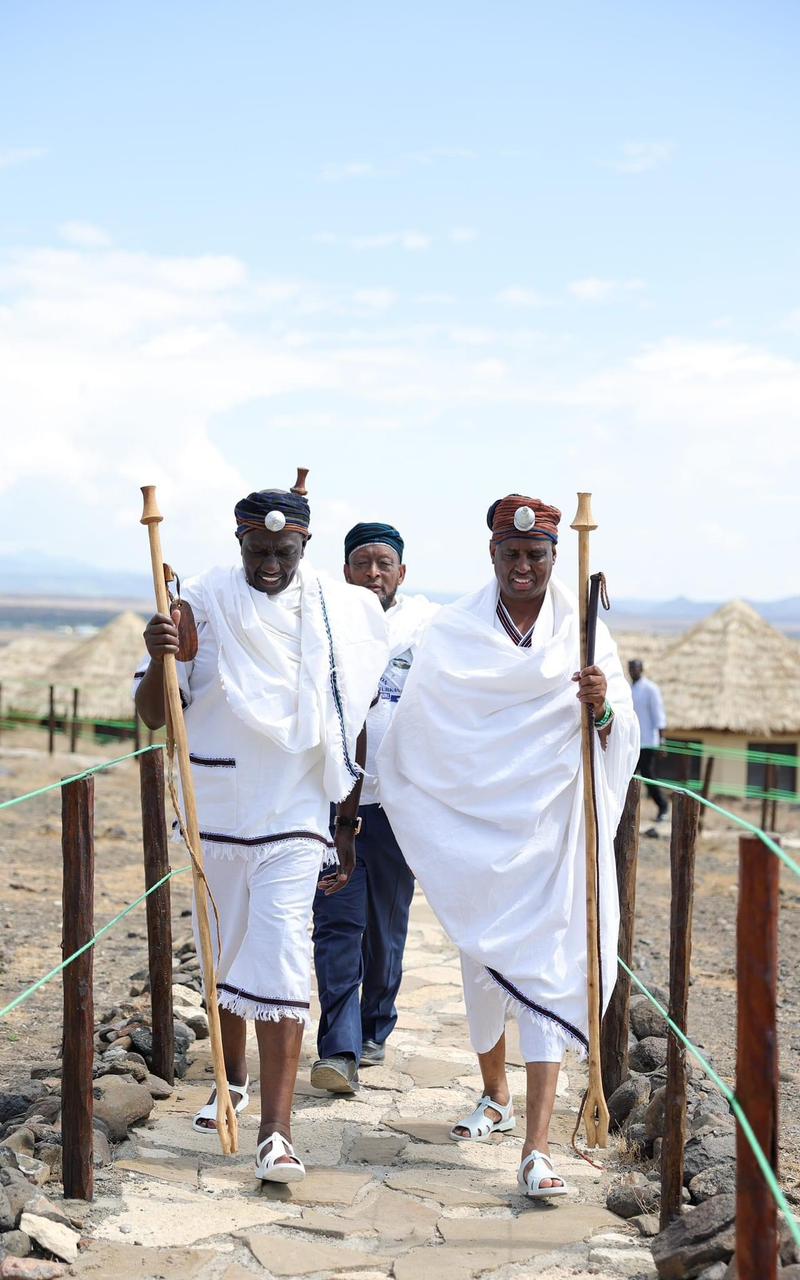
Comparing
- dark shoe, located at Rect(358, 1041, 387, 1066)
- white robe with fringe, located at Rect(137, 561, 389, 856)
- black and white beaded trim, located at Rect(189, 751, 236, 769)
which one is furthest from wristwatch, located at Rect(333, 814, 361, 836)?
dark shoe, located at Rect(358, 1041, 387, 1066)

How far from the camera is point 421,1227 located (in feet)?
13.2

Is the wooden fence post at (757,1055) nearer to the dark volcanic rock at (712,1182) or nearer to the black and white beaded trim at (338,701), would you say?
the dark volcanic rock at (712,1182)

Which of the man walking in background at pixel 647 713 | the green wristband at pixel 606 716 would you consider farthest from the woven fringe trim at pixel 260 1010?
the man walking in background at pixel 647 713

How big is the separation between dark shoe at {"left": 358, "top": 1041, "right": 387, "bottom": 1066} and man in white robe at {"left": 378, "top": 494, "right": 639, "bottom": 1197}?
89cm

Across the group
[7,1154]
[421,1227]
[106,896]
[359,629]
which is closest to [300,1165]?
[421,1227]

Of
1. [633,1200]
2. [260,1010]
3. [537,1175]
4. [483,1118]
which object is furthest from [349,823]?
[633,1200]

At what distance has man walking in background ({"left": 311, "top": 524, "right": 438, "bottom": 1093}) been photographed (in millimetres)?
5246

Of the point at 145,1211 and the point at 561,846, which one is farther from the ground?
the point at 561,846

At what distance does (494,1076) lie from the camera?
486cm

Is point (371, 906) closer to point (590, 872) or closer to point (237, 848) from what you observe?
point (237, 848)

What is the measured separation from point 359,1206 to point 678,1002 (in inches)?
44.2

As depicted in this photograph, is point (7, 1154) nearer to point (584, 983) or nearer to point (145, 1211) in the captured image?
point (145, 1211)

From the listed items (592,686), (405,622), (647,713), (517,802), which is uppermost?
(405,622)

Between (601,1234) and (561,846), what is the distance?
3.87 feet
